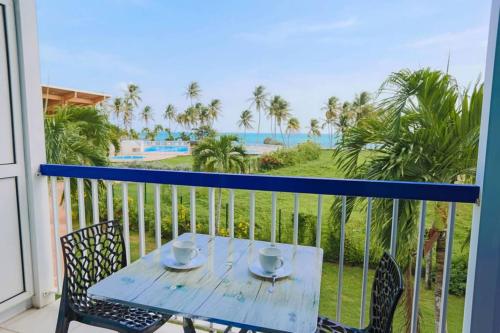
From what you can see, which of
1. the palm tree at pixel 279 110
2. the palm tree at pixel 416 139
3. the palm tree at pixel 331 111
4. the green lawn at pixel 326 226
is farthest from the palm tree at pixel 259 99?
the palm tree at pixel 416 139

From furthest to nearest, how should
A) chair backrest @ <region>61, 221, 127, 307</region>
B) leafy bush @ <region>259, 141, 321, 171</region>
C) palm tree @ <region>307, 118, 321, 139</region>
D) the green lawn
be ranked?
leafy bush @ <region>259, 141, 321, 171</region>, palm tree @ <region>307, 118, 321, 139</region>, the green lawn, chair backrest @ <region>61, 221, 127, 307</region>

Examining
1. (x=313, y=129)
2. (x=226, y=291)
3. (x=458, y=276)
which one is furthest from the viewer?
(x=313, y=129)

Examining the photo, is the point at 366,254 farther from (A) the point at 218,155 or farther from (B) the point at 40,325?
(A) the point at 218,155

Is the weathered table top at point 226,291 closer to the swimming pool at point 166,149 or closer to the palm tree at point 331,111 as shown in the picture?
the palm tree at point 331,111

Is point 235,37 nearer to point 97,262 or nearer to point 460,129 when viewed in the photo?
point 460,129

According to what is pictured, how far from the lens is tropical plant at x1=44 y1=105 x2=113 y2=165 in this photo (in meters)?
4.70

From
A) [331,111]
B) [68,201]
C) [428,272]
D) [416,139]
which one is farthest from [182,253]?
[331,111]

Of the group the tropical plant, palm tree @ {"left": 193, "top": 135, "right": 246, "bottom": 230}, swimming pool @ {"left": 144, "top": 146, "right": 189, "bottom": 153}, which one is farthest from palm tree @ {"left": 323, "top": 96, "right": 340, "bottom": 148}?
the tropical plant

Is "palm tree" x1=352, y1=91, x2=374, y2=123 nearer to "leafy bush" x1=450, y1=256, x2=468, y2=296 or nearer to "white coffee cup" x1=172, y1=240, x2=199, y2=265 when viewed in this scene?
"leafy bush" x1=450, y1=256, x2=468, y2=296

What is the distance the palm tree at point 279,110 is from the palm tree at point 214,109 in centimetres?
315

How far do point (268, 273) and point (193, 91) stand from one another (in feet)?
64.9

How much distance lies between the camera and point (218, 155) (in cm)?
1120

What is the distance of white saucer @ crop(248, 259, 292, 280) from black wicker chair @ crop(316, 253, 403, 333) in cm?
34

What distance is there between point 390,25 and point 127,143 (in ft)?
46.1
